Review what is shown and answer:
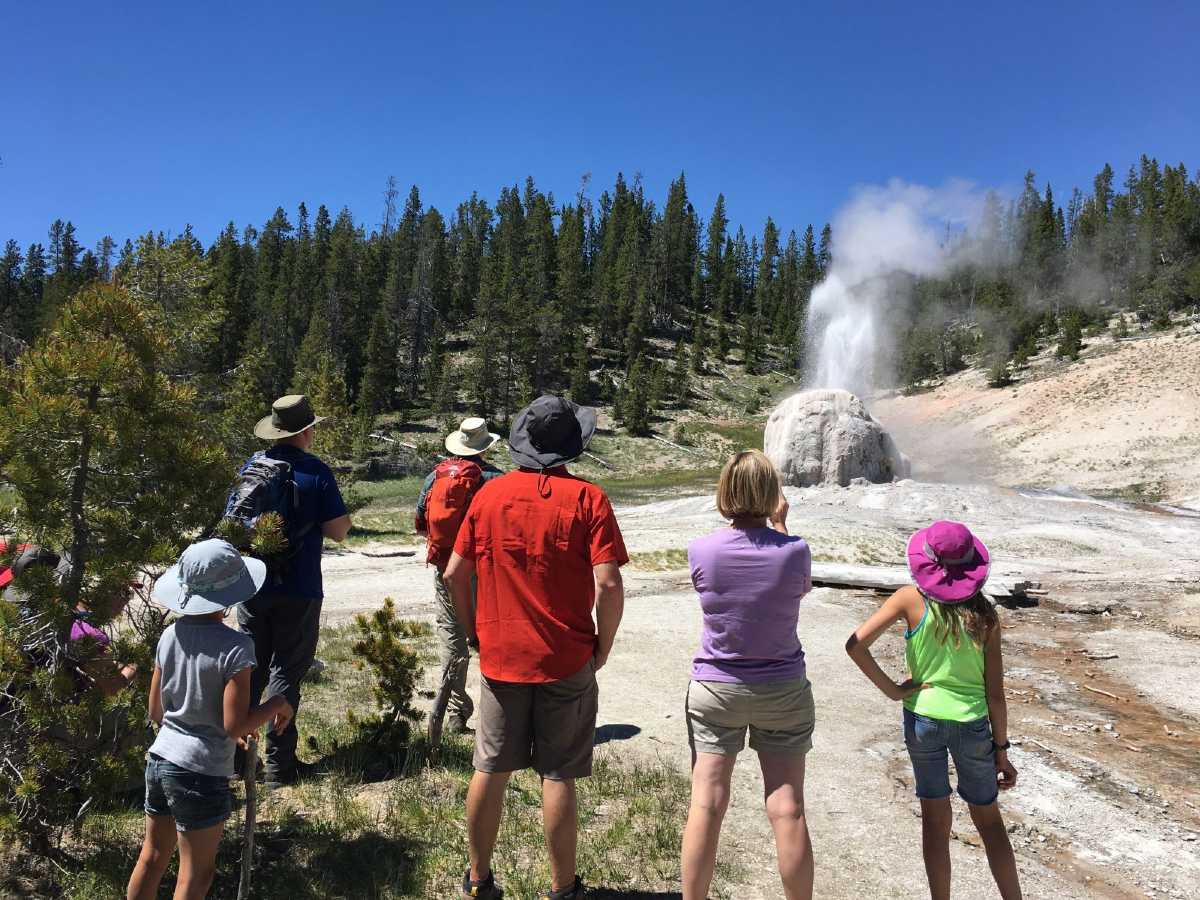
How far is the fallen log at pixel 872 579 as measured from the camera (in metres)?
12.4

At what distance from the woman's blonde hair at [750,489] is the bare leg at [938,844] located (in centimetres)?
148

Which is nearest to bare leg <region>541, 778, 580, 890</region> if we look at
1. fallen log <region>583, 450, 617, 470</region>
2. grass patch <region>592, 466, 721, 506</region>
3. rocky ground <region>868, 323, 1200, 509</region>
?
grass patch <region>592, 466, 721, 506</region>

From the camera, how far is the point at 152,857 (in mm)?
3076

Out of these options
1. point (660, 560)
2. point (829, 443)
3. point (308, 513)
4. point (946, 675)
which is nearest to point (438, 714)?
point (308, 513)

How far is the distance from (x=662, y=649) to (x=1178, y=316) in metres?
68.2

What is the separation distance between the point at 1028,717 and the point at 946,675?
14.9ft

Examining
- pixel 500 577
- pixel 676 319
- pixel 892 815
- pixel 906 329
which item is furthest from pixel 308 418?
pixel 676 319

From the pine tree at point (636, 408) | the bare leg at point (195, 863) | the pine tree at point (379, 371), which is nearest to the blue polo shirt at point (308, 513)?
the bare leg at point (195, 863)

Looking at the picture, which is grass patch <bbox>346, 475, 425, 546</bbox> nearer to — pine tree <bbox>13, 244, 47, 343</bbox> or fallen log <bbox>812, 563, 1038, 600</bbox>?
fallen log <bbox>812, 563, 1038, 600</bbox>

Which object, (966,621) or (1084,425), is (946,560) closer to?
(966,621)

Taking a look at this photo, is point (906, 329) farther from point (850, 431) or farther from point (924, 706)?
point (924, 706)

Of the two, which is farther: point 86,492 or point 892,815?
point 892,815

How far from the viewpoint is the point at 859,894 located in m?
4.00

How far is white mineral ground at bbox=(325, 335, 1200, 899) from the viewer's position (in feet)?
14.8
